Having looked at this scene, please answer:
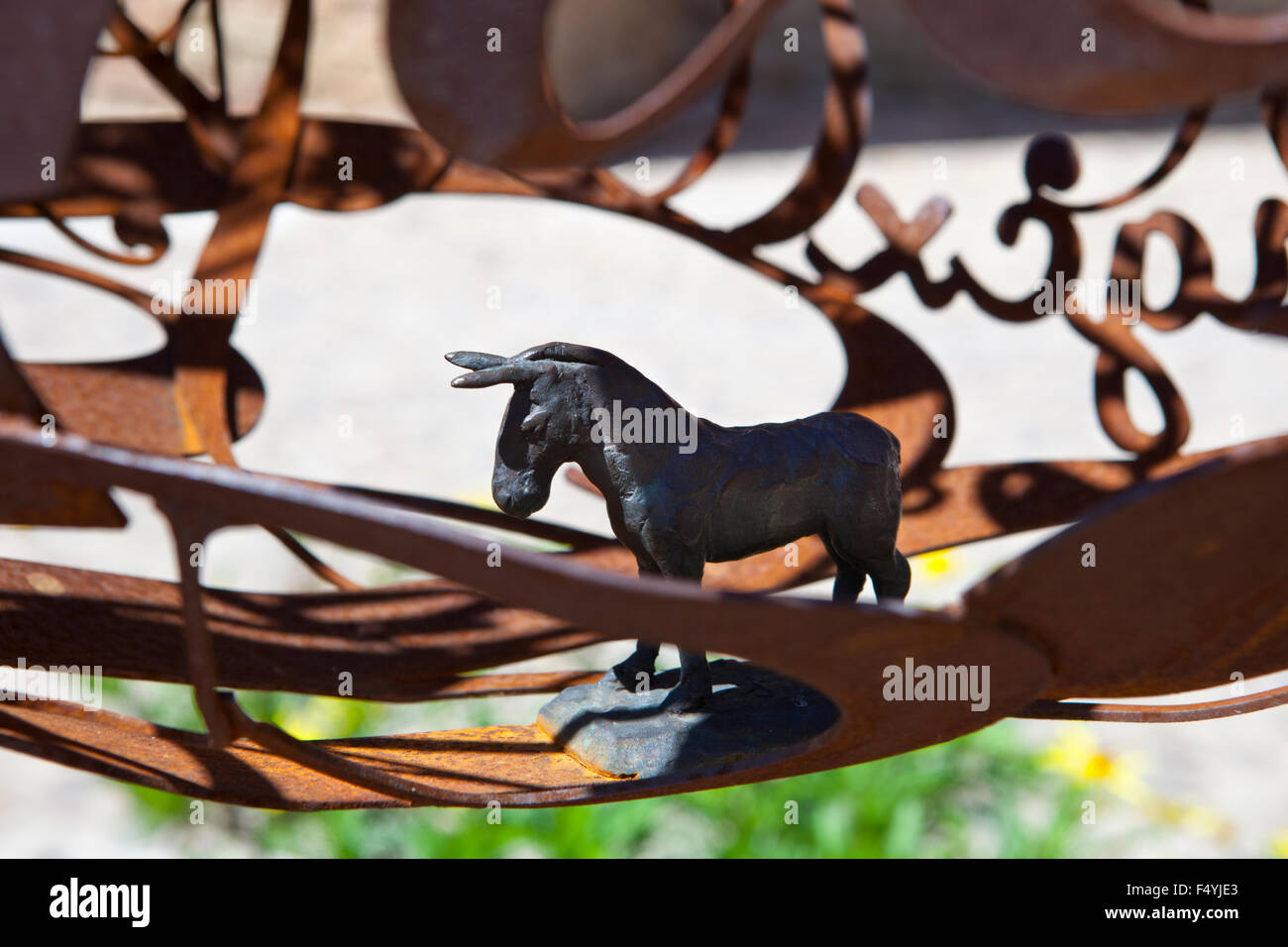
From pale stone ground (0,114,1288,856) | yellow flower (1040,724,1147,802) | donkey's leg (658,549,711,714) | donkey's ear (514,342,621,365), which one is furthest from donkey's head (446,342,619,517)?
yellow flower (1040,724,1147,802)

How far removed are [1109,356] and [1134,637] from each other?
2.16 feet

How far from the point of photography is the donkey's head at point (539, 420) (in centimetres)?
73

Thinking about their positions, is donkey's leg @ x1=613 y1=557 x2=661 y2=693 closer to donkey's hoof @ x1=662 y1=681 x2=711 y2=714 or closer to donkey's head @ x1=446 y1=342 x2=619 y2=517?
donkey's hoof @ x1=662 y1=681 x2=711 y2=714

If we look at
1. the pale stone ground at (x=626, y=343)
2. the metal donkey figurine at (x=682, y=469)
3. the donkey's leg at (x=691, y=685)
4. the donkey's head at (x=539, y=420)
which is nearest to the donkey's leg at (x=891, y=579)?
Result: the metal donkey figurine at (x=682, y=469)

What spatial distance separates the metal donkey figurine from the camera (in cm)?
74

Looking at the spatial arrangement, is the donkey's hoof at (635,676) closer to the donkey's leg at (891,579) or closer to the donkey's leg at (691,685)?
the donkey's leg at (691,685)

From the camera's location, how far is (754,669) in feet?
3.00

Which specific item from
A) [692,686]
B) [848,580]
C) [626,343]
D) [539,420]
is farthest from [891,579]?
[626,343]

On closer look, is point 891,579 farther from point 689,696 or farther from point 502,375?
point 502,375

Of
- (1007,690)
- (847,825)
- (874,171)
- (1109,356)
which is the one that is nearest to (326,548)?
(847,825)

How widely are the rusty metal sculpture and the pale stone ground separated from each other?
0.70 meters

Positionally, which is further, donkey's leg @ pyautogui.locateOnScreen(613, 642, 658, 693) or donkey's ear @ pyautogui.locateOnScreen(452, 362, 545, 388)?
donkey's leg @ pyautogui.locateOnScreen(613, 642, 658, 693)

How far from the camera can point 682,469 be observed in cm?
76

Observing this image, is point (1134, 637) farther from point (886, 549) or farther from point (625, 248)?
point (625, 248)
